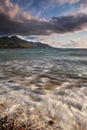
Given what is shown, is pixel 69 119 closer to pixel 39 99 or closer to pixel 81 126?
pixel 81 126

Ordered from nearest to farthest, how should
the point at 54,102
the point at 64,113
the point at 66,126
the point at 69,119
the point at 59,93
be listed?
the point at 66,126 → the point at 69,119 → the point at 64,113 → the point at 54,102 → the point at 59,93

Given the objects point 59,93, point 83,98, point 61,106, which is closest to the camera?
point 61,106

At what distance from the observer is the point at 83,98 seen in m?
6.29

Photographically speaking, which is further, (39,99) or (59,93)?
(59,93)

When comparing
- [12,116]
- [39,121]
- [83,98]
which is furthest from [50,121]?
[83,98]

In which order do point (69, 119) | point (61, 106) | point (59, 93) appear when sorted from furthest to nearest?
1. point (59, 93)
2. point (61, 106)
3. point (69, 119)

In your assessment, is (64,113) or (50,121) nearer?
(50,121)

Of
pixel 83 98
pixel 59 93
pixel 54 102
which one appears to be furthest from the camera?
pixel 59 93

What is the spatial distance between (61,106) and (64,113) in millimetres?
556

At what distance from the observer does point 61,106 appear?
17.7 feet

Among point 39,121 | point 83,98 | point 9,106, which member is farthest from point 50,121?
point 83,98

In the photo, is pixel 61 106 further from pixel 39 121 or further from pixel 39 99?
pixel 39 121

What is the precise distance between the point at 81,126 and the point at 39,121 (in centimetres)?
114

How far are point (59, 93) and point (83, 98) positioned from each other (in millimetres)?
1107
